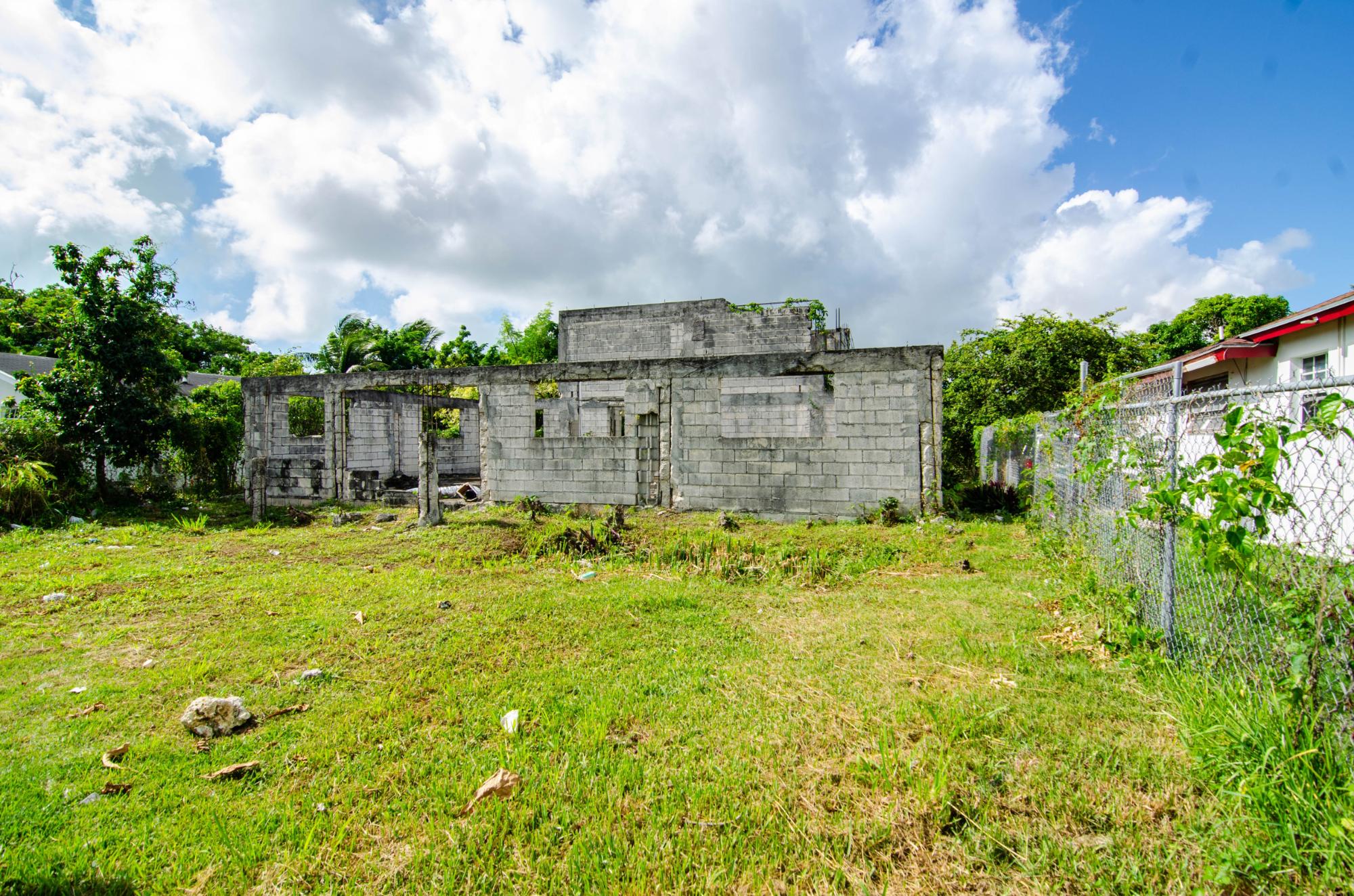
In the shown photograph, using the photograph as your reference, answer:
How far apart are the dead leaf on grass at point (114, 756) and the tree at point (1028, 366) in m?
14.9

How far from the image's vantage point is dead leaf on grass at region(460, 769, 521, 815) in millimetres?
2505

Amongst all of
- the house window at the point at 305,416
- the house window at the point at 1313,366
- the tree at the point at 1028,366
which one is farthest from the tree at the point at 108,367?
the house window at the point at 1313,366

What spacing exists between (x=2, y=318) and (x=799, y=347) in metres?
33.2

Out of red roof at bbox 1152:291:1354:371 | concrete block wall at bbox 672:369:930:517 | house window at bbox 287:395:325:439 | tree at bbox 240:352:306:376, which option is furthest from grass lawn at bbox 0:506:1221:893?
tree at bbox 240:352:306:376

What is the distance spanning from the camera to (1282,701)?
233cm

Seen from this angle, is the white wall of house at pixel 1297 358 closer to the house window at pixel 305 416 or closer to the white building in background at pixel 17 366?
the house window at pixel 305 416

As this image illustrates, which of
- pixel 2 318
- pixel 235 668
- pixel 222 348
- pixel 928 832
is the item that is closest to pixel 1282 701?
pixel 928 832

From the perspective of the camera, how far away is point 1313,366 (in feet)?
35.7

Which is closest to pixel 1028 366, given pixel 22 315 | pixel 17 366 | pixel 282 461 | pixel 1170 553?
pixel 1170 553

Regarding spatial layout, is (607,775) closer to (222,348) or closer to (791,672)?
(791,672)

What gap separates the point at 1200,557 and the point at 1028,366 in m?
14.1

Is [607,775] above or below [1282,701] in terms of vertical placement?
below

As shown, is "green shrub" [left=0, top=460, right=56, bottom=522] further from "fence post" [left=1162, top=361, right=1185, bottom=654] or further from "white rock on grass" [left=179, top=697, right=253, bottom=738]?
"fence post" [left=1162, top=361, right=1185, bottom=654]

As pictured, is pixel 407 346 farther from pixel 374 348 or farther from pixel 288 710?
pixel 288 710
